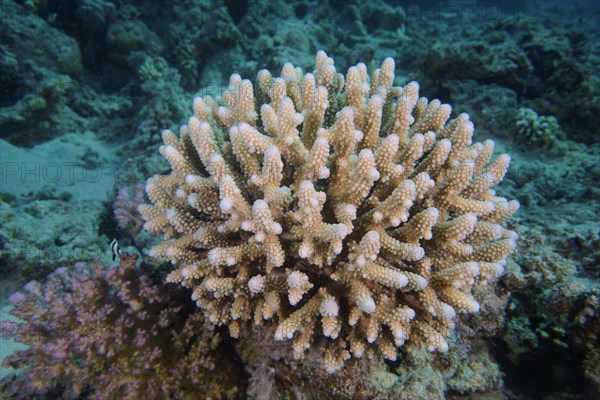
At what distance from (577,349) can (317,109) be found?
327 centimetres

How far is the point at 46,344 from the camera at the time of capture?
3031 millimetres

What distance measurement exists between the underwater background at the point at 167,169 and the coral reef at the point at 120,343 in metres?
0.02

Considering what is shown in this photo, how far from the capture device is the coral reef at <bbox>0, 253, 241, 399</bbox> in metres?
2.89

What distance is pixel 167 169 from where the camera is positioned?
650cm

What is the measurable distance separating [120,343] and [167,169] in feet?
13.7

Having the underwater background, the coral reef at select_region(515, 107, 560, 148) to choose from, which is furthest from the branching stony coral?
the coral reef at select_region(515, 107, 560, 148)

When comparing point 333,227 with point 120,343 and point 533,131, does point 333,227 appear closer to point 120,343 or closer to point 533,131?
point 120,343

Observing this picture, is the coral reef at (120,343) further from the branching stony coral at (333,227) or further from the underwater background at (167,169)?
the branching stony coral at (333,227)

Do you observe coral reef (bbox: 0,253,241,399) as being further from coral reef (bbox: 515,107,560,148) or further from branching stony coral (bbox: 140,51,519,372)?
coral reef (bbox: 515,107,560,148)

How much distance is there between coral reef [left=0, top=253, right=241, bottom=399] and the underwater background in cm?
2

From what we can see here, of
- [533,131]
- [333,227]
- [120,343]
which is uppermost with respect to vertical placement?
[333,227]

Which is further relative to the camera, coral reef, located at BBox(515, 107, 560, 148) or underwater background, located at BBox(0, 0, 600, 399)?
coral reef, located at BBox(515, 107, 560, 148)

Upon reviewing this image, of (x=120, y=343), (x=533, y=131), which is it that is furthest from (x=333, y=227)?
(x=533, y=131)

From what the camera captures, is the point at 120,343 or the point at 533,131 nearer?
the point at 120,343
